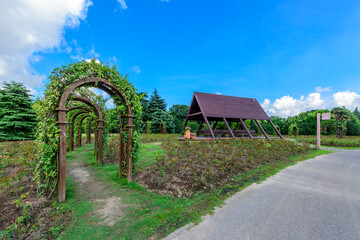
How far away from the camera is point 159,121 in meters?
25.8

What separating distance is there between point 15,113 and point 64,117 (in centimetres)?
1698

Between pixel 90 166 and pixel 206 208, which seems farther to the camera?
pixel 90 166

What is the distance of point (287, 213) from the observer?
116 inches

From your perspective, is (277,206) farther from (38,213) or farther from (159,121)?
(159,121)

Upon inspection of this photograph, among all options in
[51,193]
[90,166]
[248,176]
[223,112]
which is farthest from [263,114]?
[51,193]

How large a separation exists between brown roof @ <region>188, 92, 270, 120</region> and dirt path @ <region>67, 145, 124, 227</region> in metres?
9.66

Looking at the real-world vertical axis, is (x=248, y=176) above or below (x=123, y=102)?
below

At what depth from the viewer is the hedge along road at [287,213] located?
2371mm

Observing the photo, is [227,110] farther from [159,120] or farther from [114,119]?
[159,120]

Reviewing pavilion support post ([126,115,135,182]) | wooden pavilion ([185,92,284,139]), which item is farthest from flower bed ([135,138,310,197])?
wooden pavilion ([185,92,284,139])

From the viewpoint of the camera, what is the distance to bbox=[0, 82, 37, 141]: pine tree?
46.1 feet

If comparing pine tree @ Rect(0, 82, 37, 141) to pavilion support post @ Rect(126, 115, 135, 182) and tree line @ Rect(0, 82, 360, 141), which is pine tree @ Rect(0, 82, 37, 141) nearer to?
tree line @ Rect(0, 82, 360, 141)

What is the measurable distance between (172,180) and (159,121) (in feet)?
71.1

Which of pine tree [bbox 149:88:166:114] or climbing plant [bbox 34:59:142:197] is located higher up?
pine tree [bbox 149:88:166:114]
